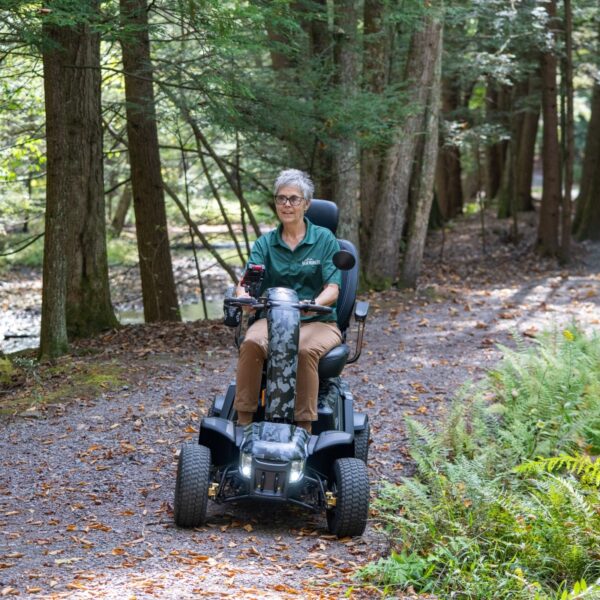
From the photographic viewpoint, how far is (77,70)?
10031 millimetres

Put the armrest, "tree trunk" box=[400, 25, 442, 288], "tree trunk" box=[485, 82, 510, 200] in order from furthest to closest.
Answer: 1. "tree trunk" box=[485, 82, 510, 200]
2. "tree trunk" box=[400, 25, 442, 288]
3. the armrest

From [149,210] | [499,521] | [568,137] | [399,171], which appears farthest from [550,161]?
[499,521]

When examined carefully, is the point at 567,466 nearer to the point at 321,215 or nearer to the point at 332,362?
the point at 332,362

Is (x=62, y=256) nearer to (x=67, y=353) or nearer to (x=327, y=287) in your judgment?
(x=67, y=353)

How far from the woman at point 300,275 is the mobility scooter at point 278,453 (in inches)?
4.0

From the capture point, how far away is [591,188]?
68.4ft

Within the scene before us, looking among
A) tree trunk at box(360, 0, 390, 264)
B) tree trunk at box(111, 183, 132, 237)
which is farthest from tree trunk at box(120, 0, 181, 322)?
tree trunk at box(111, 183, 132, 237)

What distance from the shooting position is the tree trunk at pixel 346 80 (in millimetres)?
12586

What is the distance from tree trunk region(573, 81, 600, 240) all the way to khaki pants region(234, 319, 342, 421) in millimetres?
16595

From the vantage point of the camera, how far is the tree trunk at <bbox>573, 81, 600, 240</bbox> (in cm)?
2061

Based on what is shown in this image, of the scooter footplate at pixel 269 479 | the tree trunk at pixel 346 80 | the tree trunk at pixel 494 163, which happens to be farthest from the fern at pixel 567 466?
the tree trunk at pixel 494 163

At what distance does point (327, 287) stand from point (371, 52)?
967 cm

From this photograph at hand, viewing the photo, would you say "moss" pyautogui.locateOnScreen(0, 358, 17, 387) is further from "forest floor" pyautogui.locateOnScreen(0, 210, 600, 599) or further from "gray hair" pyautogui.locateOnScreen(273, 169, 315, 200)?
"gray hair" pyautogui.locateOnScreen(273, 169, 315, 200)

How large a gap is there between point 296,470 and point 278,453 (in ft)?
0.53
